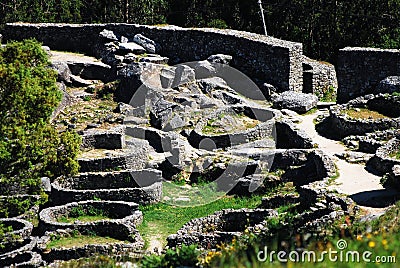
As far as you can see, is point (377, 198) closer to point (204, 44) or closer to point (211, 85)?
point (211, 85)

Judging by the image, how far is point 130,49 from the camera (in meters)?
40.4

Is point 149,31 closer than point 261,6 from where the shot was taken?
Yes

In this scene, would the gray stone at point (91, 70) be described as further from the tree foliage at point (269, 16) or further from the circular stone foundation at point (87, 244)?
the circular stone foundation at point (87, 244)

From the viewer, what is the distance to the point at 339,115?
31828 millimetres

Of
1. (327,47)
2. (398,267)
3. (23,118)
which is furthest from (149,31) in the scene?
(398,267)

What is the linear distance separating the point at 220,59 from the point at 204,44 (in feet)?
6.89

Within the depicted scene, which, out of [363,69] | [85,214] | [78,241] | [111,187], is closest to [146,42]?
[363,69]

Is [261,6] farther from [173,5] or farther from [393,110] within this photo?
[393,110]

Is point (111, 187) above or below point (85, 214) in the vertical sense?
above

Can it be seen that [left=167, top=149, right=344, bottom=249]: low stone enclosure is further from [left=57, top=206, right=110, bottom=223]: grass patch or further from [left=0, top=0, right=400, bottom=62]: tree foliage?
[left=0, top=0, right=400, bottom=62]: tree foliage

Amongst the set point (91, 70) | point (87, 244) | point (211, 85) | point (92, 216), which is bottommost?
point (92, 216)

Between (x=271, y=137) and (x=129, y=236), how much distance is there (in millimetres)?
10296

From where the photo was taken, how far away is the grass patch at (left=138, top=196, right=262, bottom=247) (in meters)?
25.1

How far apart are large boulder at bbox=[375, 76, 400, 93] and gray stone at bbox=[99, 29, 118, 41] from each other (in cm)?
1480
